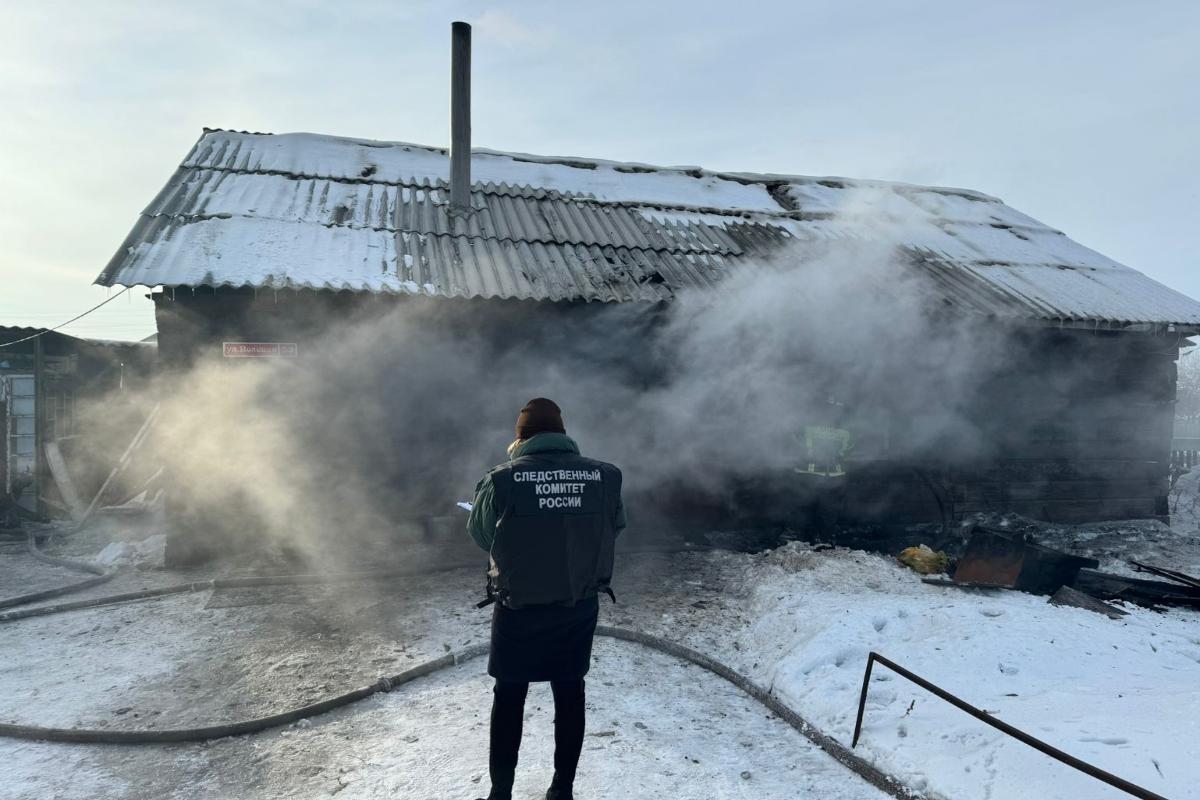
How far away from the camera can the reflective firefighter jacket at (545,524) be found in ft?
10.6

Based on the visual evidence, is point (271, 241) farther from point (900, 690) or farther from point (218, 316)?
point (900, 690)

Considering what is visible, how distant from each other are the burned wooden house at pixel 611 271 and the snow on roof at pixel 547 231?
4 centimetres

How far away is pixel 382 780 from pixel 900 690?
10.3ft

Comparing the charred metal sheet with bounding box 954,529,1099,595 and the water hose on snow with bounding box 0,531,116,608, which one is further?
the charred metal sheet with bounding box 954,529,1099,595

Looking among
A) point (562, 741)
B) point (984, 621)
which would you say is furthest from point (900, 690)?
point (562, 741)

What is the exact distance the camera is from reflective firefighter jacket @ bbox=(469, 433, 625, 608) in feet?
10.6

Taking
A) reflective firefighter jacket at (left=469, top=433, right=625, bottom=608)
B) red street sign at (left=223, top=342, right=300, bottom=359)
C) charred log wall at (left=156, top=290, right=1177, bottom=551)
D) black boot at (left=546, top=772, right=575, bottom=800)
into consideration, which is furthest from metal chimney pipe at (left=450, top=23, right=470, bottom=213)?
black boot at (left=546, top=772, right=575, bottom=800)

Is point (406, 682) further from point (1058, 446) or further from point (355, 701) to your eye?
point (1058, 446)

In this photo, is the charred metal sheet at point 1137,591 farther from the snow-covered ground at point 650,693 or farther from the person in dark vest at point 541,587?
the person in dark vest at point 541,587

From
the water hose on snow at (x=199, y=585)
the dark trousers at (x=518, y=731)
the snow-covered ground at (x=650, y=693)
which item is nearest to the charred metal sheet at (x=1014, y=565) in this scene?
the snow-covered ground at (x=650, y=693)

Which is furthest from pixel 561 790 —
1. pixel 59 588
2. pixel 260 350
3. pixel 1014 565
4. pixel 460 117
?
pixel 460 117

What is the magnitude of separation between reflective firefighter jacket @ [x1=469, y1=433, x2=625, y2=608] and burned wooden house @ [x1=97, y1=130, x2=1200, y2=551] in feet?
14.5

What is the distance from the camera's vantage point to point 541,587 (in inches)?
127

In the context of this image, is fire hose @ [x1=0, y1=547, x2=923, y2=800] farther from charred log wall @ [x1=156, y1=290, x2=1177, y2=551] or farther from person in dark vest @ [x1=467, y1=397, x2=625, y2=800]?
charred log wall @ [x1=156, y1=290, x2=1177, y2=551]
